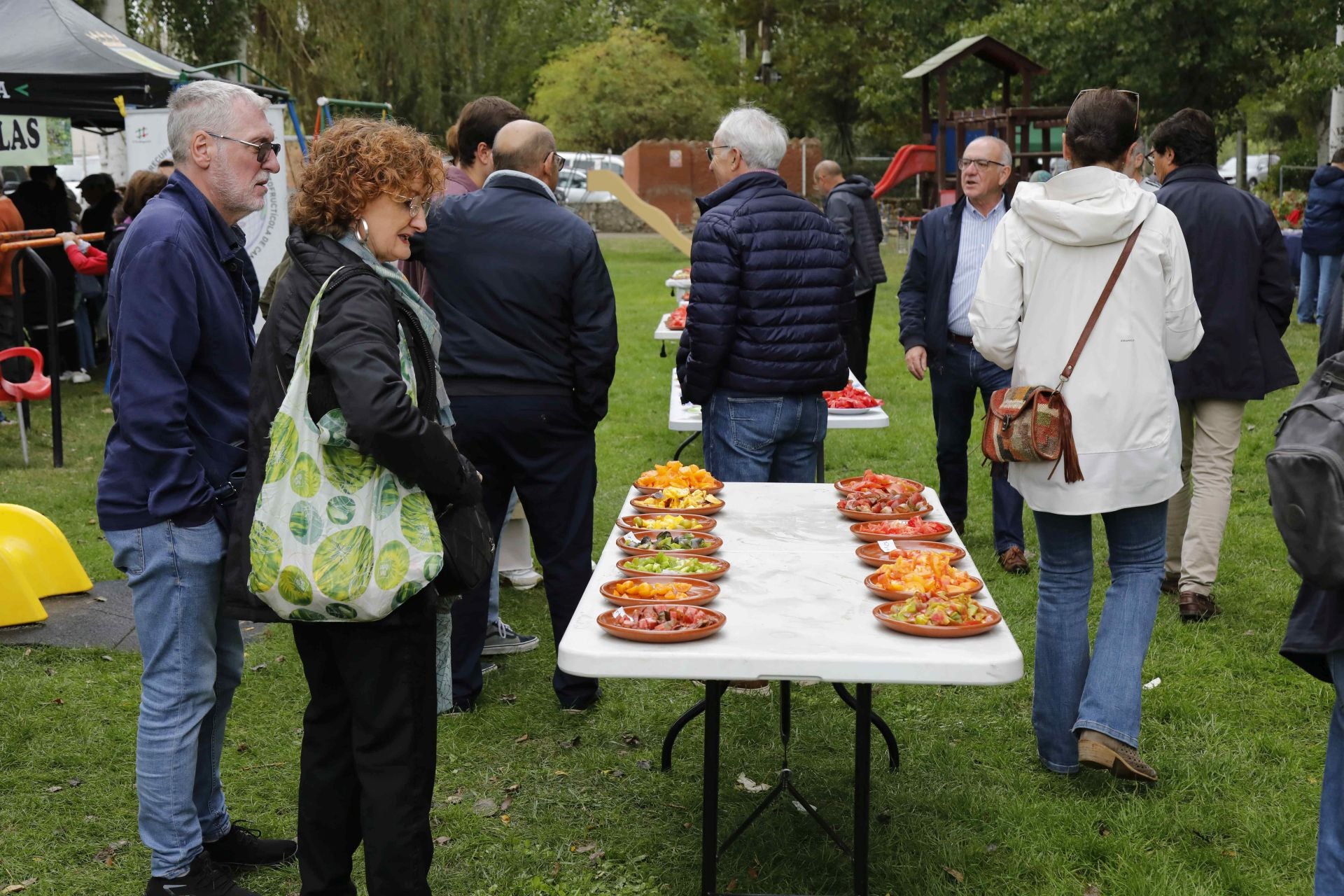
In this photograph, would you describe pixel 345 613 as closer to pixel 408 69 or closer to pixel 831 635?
pixel 831 635

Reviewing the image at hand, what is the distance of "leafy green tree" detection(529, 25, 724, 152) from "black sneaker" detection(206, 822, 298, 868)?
121 feet

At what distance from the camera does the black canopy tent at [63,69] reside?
8898mm

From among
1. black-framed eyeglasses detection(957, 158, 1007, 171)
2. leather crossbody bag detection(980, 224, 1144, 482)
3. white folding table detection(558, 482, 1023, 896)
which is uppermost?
black-framed eyeglasses detection(957, 158, 1007, 171)

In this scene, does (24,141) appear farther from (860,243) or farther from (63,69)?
(860,243)

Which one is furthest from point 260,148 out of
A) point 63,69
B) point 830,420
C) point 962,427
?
point 63,69

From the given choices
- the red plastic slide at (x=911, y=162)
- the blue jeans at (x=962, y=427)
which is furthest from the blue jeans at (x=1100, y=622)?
the red plastic slide at (x=911, y=162)

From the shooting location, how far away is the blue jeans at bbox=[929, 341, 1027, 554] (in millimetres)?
6305

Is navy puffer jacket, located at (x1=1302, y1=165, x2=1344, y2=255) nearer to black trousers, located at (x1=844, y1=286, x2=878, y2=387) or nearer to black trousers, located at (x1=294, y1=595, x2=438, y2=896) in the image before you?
black trousers, located at (x1=844, y1=286, x2=878, y2=387)

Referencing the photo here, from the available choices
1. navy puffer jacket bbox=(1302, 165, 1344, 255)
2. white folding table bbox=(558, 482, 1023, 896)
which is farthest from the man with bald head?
navy puffer jacket bbox=(1302, 165, 1344, 255)

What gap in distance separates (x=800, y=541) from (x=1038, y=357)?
91cm

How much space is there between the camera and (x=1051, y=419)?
12.7ft

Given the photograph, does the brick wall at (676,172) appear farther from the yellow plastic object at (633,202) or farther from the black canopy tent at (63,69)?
the black canopy tent at (63,69)

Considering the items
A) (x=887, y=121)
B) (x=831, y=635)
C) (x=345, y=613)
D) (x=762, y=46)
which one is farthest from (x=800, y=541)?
(x=762, y=46)

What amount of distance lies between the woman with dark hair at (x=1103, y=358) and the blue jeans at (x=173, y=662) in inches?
91.3
